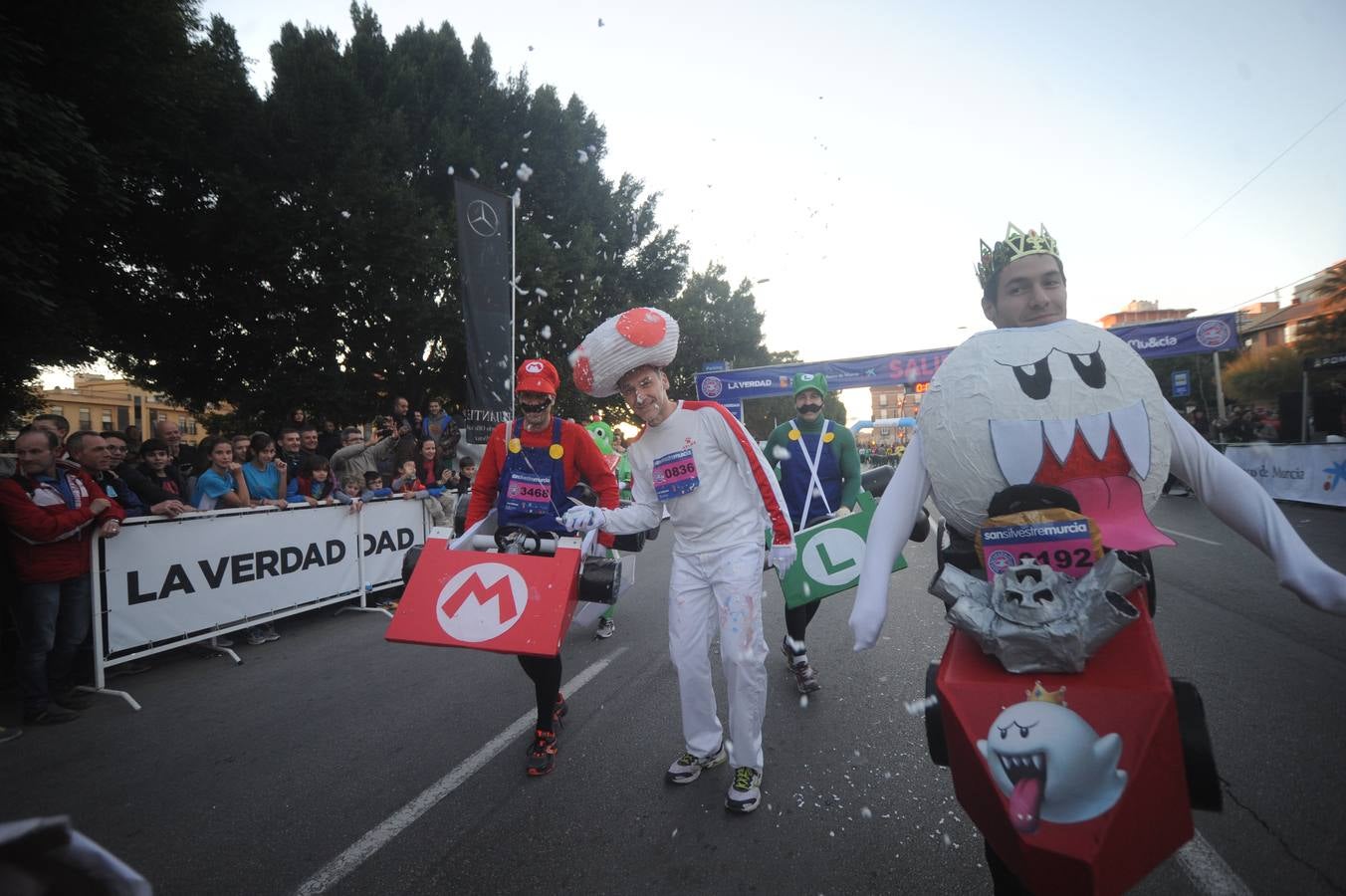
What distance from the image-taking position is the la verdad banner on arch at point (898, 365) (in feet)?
56.7

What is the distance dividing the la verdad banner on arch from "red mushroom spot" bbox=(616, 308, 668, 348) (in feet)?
53.1

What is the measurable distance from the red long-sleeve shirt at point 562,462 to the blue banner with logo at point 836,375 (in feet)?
56.0

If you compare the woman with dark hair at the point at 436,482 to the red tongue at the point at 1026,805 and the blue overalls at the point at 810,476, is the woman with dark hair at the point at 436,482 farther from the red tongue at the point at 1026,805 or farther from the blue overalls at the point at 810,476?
the red tongue at the point at 1026,805

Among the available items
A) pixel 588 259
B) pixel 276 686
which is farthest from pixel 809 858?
pixel 588 259

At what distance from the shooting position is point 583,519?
3041mm

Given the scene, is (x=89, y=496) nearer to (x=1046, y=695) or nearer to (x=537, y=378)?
(x=537, y=378)

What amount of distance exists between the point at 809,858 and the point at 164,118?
14316 millimetres

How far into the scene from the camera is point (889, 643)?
4809 mm

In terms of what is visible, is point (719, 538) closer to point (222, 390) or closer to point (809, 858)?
point (809, 858)

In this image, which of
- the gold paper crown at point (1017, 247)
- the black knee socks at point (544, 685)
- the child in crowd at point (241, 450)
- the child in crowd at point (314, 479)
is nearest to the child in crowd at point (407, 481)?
the child in crowd at point (314, 479)

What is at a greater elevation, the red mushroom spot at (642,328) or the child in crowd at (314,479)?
the red mushroom spot at (642,328)

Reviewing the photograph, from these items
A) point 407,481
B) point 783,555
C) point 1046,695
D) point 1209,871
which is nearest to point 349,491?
point 407,481

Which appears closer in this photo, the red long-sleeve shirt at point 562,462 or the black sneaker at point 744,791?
the black sneaker at point 744,791

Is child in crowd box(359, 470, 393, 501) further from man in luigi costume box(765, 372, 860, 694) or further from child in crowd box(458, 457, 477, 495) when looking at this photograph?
man in luigi costume box(765, 372, 860, 694)
